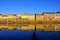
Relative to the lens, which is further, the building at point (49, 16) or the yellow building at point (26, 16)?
the yellow building at point (26, 16)

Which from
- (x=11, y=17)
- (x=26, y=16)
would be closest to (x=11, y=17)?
(x=11, y=17)

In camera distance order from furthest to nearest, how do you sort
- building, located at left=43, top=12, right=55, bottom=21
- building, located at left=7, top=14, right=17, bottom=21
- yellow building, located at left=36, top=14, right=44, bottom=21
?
building, located at left=7, top=14, right=17, bottom=21 < building, located at left=43, top=12, right=55, bottom=21 < yellow building, located at left=36, top=14, right=44, bottom=21

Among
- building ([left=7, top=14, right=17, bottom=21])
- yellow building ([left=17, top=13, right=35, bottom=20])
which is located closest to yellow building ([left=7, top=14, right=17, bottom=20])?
building ([left=7, top=14, right=17, bottom=21])

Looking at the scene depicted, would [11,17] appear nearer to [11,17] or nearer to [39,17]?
[11,17]

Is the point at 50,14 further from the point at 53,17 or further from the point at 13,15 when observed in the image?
the point at 13,15

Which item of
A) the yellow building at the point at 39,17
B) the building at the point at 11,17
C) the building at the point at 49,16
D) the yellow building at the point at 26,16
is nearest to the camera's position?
the yellow building at the point at 39,17

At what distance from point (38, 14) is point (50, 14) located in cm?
315

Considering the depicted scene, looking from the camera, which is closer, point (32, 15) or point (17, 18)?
point (32, 15)

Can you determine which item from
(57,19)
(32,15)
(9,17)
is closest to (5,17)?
(9,17)

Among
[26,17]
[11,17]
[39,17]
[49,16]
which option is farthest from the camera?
[11,17]

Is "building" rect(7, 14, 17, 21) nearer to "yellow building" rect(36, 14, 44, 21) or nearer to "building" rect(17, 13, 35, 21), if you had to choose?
"building" rect(17, 13, 35, 21)

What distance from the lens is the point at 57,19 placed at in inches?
1542

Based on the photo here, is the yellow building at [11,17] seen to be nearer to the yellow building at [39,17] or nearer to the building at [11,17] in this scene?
the building at [11,17]

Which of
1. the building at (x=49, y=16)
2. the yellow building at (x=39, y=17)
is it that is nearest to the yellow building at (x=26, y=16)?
the yellow building at (x=39, y=17)
